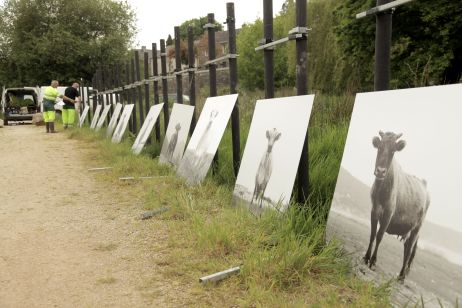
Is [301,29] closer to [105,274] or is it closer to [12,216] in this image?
[105,274]

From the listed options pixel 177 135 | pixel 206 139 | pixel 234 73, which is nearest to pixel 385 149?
pixel 206 139

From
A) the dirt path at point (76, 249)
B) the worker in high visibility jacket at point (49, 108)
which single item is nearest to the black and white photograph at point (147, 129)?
the dirt path at point (76, 249)

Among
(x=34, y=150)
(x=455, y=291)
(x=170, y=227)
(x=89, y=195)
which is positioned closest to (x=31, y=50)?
(x=34, y=150)

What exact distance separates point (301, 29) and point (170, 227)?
1826mm

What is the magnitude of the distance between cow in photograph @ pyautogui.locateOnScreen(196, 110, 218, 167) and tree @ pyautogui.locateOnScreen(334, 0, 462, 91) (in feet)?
37.8

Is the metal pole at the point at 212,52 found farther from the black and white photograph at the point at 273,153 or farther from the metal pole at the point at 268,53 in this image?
the black and white photograph at the point at 273,153

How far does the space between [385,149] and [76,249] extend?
2.30 metres

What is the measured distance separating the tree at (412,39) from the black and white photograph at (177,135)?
10.3m

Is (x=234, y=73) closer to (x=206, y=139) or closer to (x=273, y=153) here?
(x=206, y=139)

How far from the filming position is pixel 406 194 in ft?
7.34

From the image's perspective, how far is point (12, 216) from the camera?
444cm

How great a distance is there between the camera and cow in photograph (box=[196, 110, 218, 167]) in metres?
4.93

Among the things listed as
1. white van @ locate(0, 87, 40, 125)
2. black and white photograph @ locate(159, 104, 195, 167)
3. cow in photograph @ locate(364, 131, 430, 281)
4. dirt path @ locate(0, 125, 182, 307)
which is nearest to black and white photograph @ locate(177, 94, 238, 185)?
black and white photograph @ locate(159, 104, 195, 167)

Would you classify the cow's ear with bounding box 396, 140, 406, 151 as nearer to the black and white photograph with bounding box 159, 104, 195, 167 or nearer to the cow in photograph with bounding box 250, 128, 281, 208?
the cow in photograph with bounding box 250, 128, 281, 208
